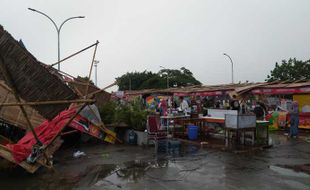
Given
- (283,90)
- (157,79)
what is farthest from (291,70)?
(283,90)

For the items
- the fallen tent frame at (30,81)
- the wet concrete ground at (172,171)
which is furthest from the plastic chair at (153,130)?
the fallen tent frame at (30,81)

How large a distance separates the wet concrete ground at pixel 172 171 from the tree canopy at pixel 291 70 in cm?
4716

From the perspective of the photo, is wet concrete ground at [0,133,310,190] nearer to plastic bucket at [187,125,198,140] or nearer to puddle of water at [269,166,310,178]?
puddle of water at [269,166,310,178]

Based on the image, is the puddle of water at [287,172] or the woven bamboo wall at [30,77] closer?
the woven bamboo wall at [30,77]

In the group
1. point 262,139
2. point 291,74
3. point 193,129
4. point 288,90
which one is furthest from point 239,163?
point 291,74

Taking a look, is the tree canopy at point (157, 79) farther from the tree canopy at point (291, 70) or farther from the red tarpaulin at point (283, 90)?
the red tarpaulin at point (283, 90)

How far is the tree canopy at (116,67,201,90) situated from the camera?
77562mm

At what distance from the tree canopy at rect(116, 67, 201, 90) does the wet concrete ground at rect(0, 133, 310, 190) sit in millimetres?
63979

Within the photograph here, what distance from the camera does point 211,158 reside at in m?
10.7

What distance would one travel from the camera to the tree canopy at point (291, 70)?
5469cm

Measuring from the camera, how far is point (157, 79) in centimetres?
7788

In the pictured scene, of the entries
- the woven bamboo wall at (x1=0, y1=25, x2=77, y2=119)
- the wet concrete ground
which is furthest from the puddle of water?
the woven bamboo wall at (x1=0, y1=25, x2=77, y2=119)

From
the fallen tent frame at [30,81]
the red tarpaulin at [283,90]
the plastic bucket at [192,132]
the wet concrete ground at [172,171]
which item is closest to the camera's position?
the fallen tent frame at [30,81]

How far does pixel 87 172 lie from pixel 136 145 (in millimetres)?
4546
